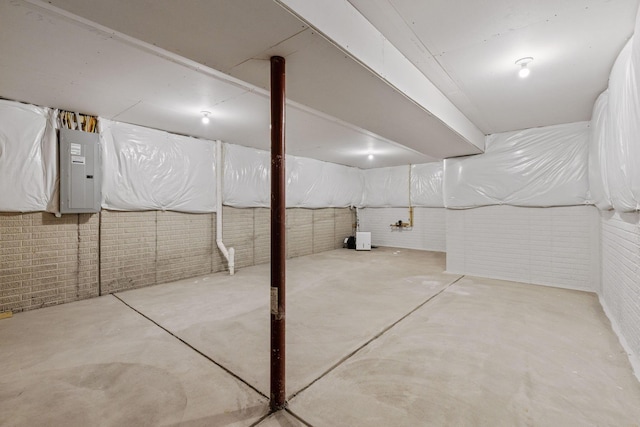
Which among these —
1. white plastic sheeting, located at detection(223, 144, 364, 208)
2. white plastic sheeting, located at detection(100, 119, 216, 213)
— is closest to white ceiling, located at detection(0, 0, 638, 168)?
white plastic sheeting, located at detection(100, 119, 216, 213)

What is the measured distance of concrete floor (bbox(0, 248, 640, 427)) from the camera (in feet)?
5.44

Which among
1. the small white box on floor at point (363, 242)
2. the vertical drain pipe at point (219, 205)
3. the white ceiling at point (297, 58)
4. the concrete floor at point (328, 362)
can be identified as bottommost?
the concrete floor at point (328, 362)

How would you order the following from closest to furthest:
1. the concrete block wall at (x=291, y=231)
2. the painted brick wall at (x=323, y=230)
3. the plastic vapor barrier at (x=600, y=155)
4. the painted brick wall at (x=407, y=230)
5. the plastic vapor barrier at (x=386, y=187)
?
the plastic vapor barrier at (x=600, y=155), the concrete block wall at (x=291, y=231), the painted brick wall at (x=323, y=230), the painted brick wall at (x=407, y=230), the plastic vapor barrier at (x=386, y=187)

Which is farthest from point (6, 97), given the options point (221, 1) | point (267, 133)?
point (221, 1)

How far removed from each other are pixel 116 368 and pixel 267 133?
12.0ft

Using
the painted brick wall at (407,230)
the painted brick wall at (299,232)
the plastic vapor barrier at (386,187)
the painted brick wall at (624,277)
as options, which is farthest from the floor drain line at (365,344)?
the plastic vapor barrier at (386,187)

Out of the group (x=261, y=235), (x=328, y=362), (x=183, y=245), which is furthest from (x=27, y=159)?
(x=328, y=362)

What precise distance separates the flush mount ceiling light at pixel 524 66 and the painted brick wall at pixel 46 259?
17.0ft

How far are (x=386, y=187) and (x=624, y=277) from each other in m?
6.09

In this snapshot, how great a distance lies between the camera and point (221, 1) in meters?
1.44

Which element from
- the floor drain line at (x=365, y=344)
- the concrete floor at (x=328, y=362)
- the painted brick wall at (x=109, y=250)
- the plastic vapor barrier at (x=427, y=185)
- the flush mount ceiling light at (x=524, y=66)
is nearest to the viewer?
the concrete floor at (x=328, y=362)

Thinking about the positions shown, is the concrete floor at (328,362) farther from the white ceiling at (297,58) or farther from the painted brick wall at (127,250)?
the white ceiling at (297,58)

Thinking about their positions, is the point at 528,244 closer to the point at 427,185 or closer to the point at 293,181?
the point at 427,185

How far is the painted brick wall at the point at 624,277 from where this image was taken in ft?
7.10
